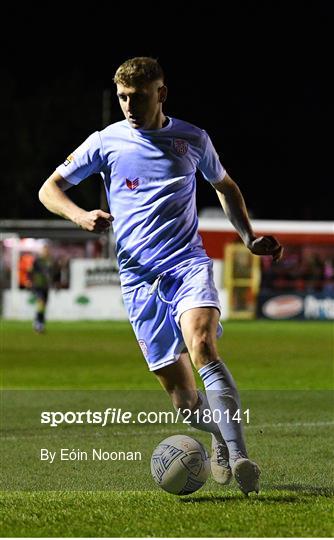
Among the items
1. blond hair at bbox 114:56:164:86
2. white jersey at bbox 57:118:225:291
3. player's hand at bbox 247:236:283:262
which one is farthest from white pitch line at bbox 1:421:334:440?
blond hair at bbox 114:56:164:86

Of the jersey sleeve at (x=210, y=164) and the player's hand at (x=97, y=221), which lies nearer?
the player's hand at (x=97, y=221)

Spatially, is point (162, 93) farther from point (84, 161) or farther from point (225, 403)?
point (225, 403)

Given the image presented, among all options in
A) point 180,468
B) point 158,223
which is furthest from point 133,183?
point 180,468

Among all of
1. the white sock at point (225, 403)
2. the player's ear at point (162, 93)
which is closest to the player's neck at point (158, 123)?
the player's ear at point (162, 93)

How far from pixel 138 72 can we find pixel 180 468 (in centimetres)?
224

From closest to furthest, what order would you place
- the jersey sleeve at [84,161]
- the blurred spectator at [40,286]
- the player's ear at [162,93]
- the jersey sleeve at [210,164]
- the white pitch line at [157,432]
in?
the player's ear at [162,93]
the jersey sleeve at [84,161]
the jersey sleeve at [210,164]
the white pitch line at [157,432]
the blurred spectator at [40,286]

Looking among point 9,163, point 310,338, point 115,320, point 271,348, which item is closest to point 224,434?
point 271,348

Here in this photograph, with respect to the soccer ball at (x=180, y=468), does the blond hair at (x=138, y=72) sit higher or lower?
higher

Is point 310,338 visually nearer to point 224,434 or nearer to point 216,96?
point 224,434

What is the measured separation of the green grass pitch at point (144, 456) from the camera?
Answer: 6.41 meters

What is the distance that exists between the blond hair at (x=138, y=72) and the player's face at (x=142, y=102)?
0.09 ft

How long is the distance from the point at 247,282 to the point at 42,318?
12.1 m

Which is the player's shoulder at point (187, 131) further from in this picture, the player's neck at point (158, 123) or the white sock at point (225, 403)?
the white sock at point (225, 403)

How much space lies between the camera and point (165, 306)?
7.50m
